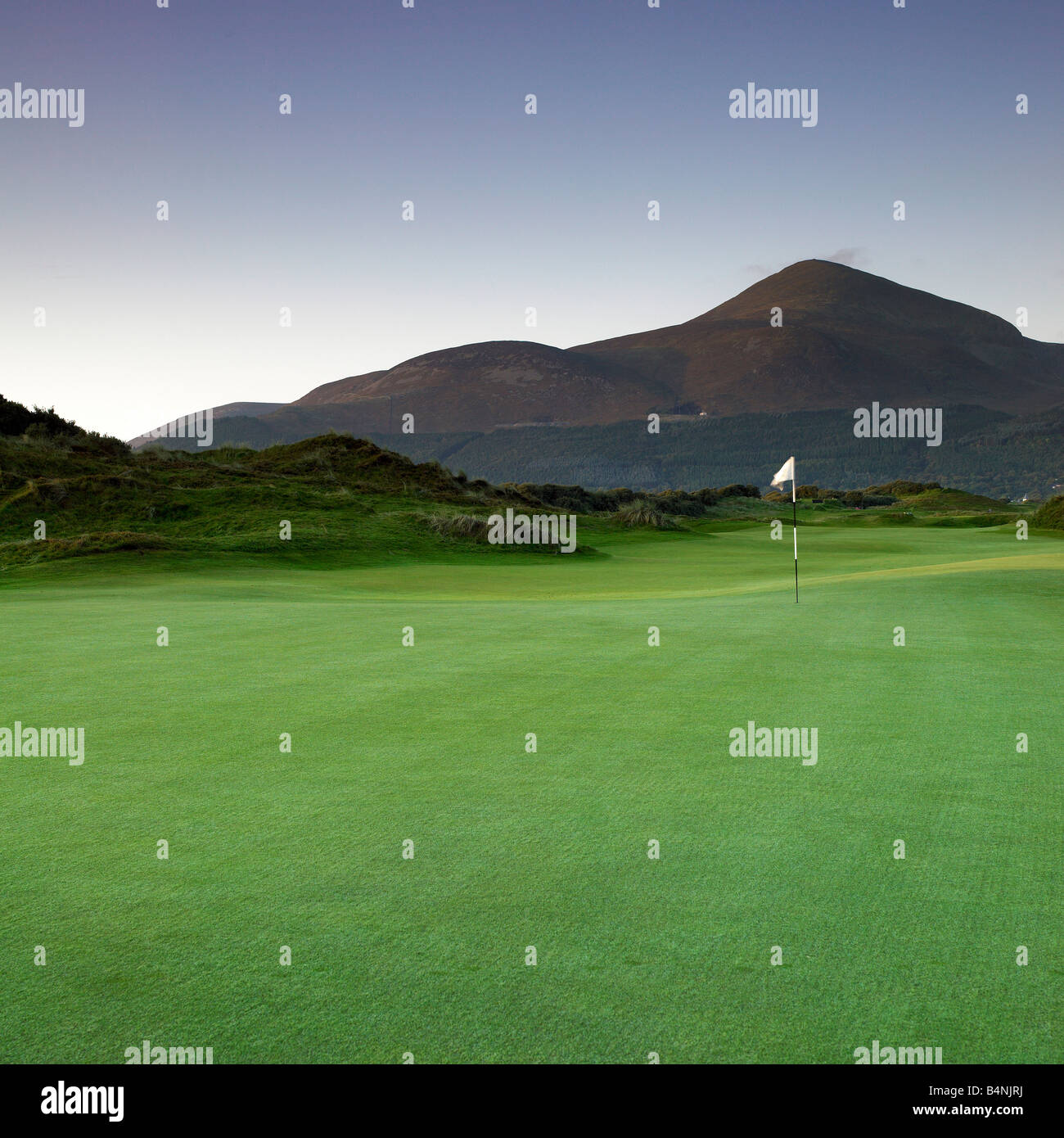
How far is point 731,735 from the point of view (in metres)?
7.51

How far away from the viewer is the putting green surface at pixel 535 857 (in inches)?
136

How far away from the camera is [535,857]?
495cm

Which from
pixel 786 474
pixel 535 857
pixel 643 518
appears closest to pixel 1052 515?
pixel 643 518

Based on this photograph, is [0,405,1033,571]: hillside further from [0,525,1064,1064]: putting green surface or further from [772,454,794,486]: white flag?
[0,525,1064,1064]: putting green surface

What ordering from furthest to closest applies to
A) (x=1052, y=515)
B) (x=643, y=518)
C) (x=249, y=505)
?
(x=643, y=518)
(x=1052, y=515)
(x=249, y=505)

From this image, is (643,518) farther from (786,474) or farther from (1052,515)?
(786,474)

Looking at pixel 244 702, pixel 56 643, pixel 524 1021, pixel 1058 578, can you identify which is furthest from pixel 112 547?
pixel 524 1021

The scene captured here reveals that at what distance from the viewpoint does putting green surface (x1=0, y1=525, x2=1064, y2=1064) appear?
136 inches

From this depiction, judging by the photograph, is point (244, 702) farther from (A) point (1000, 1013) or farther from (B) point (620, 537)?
(B) point (620, 537)

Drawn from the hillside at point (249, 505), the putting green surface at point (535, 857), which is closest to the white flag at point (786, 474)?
the putting green surface at point (535, 857)

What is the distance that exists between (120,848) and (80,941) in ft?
3.69

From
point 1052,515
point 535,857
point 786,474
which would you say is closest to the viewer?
point 535,857

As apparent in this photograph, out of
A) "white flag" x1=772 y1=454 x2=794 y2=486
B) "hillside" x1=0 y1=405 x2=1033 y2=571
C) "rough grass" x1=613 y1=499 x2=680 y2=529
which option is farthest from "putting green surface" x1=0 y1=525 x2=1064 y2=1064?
"rough grass" x1=613 y1=499 x2=680 y2=529

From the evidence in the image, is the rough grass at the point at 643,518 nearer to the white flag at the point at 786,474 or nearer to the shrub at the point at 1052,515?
the shrub at the point at 1052,515
